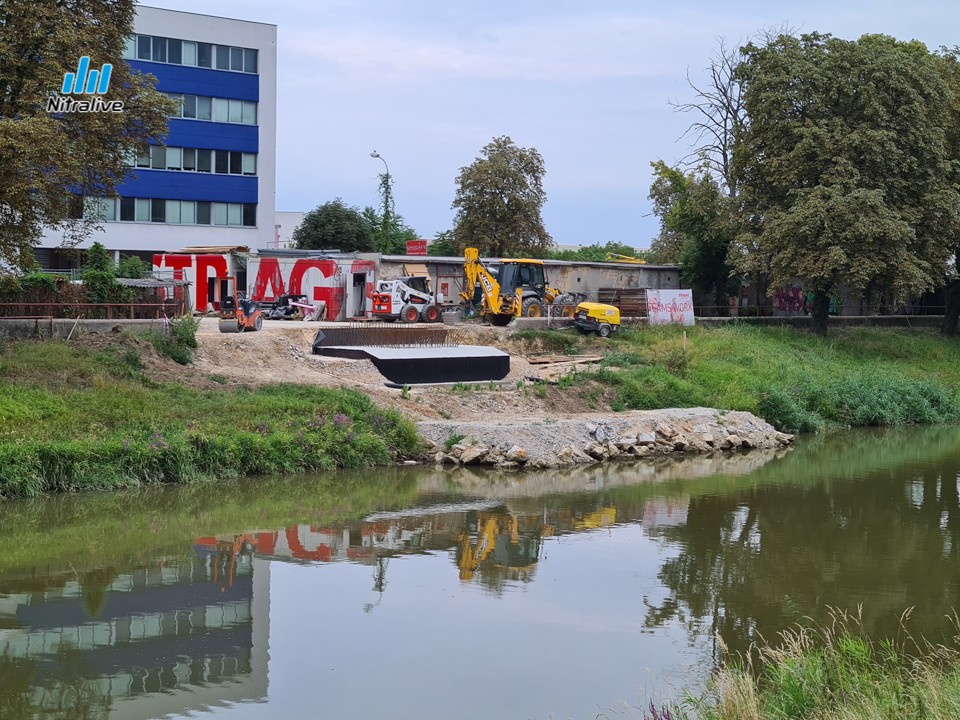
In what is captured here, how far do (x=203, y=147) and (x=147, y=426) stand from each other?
4019cm

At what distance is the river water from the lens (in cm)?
1203

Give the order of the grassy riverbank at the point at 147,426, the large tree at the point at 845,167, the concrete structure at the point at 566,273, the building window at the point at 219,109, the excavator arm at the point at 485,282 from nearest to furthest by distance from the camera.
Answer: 1. the grassy riverbank at the point at 147,426
2. the excavator arm at the point at 485,282
3. the concrete structure at the point at 566,273
4. the large tree at the point at 845,167
5. the building window at the point at 219,109

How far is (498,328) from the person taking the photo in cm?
4147

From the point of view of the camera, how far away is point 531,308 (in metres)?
44.0

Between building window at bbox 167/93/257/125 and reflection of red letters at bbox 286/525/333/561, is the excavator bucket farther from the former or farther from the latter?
building window at bbox 167/93/257/125

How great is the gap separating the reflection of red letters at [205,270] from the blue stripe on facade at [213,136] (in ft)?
51.1

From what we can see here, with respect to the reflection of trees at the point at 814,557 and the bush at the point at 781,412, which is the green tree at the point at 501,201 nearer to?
the bush at the point at 781,412

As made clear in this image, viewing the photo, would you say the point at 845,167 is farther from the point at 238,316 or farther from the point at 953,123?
the point at 238,316

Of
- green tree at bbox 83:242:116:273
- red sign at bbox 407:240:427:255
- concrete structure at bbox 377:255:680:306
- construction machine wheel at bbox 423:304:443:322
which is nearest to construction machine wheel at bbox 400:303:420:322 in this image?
construction machine wheel at bbox 423:304:443:322

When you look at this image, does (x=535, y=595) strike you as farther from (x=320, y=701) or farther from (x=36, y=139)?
(x=36, y=139)

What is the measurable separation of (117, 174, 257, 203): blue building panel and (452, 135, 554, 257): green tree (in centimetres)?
1254

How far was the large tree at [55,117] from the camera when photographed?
25.2 m

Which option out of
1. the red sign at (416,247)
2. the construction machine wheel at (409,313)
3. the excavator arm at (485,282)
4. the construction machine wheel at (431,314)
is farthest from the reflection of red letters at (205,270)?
the excavator arm at (485,282)

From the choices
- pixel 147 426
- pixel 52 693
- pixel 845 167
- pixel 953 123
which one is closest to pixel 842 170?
pixel 845 167
